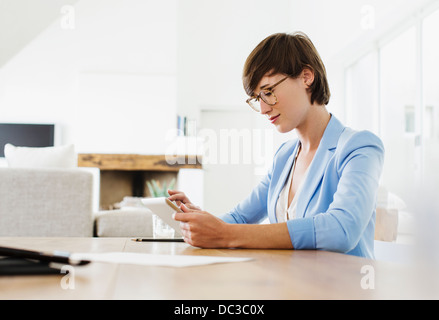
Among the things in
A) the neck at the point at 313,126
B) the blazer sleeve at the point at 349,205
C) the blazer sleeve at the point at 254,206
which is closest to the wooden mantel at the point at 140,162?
the blazer sleeve at the point at 254,206

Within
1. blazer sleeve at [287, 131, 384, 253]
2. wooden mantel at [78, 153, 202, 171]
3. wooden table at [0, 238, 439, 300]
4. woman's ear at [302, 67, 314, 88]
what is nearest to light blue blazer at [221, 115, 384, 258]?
blazer sleeve at [287, 131, 384, 253]

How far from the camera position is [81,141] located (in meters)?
5.70

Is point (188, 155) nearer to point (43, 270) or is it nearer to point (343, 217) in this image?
point (343, 217)

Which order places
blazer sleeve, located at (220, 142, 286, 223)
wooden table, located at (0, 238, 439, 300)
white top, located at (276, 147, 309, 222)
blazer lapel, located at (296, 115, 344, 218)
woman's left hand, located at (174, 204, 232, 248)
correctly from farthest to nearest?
blazer sleeve, located at (220, 142, 286, 223)
white top, located at (276, 147, 309, 222)
blazer lapel, located at (296, 115, 344, 218)
woman's left hand, located at (174, 204, 232, 248)
wooden table, located at (0, 238, 439, 300)

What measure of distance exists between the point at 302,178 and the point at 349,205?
1.21 feet

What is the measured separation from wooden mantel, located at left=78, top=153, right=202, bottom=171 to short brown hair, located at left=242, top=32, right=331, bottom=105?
14.3 ft

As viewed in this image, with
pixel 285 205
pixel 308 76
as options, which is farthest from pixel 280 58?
pixel 285 205

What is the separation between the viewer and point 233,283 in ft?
1.53

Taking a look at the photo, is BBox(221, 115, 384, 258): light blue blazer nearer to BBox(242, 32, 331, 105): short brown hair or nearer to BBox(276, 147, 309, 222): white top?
BBox(276, 147, 309, 222): white top

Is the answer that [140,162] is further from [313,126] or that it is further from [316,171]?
[316,171]

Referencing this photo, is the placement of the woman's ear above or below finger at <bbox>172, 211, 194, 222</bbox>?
above

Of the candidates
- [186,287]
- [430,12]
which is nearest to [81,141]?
[430,12]

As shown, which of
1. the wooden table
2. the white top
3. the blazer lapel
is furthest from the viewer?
the white top

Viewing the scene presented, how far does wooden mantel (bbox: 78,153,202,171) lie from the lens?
561 cm
